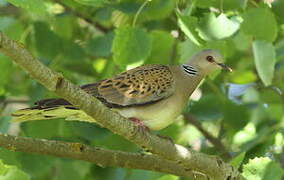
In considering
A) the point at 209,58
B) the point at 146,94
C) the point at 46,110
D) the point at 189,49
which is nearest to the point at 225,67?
the point at 209,58

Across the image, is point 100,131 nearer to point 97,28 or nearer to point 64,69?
point 64,69

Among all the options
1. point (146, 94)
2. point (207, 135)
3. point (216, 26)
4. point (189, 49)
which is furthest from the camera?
point (207, 135)

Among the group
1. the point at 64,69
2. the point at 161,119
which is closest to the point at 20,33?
→ the point at 64,69

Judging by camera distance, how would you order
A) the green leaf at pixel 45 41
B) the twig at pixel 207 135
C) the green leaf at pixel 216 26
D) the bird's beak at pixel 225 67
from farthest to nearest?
the twig at pixel 207 135 < the green leaf at pixel 45 41 < the bird's beak at pixel 225 67 < the green leaf at pixel 216 26

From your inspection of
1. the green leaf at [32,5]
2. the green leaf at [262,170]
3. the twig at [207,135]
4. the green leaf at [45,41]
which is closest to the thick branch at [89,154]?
the green leaf at [262,170]

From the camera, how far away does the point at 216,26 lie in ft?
10.5

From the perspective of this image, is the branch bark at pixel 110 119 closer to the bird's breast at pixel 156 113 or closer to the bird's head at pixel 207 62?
the bird's breast at pixel 156 113

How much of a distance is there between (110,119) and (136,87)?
3.76ft

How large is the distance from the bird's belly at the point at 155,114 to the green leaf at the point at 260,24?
641mm

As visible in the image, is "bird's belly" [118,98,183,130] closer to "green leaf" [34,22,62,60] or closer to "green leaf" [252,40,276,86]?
"green leaf" [252,40,276,86]

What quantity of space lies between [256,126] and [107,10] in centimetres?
106

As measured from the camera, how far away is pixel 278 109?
458cm

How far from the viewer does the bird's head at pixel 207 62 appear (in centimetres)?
411

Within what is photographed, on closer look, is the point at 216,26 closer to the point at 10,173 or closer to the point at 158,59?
the point at 10,173
